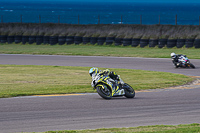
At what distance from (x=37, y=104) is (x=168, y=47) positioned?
80.1ft

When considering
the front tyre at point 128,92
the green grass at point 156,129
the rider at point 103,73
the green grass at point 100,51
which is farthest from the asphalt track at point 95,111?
the green grass at point 100,51

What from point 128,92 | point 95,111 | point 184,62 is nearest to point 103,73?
point 128,92

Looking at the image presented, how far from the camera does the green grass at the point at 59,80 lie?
14.1 metres

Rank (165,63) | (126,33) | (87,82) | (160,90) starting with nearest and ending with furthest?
(160,90), (87,82), (165,63), (126,33)

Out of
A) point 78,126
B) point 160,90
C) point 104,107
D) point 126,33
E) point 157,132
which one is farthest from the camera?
point 126,33

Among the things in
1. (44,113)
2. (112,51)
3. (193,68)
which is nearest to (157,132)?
(44,113)

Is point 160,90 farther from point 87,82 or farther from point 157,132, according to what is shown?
point 157,132

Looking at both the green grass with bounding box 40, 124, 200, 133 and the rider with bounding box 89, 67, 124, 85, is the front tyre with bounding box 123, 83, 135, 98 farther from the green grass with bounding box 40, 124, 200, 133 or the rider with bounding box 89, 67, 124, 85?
the green grass with bounding box 40, 124, 200, 133

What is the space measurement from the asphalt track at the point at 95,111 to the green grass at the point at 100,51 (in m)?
16.8

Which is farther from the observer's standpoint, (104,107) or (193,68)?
(193,68)

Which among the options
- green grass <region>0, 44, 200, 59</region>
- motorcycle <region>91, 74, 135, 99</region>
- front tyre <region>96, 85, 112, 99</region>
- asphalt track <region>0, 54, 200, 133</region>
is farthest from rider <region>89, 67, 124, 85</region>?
green grass <region>0, 44, 200, 59</region>

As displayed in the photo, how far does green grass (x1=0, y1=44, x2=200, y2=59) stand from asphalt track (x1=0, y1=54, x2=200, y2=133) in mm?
16841

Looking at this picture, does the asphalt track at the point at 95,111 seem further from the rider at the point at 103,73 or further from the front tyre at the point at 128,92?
the rider at the point at 103,73

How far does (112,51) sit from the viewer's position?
33.4 metres
